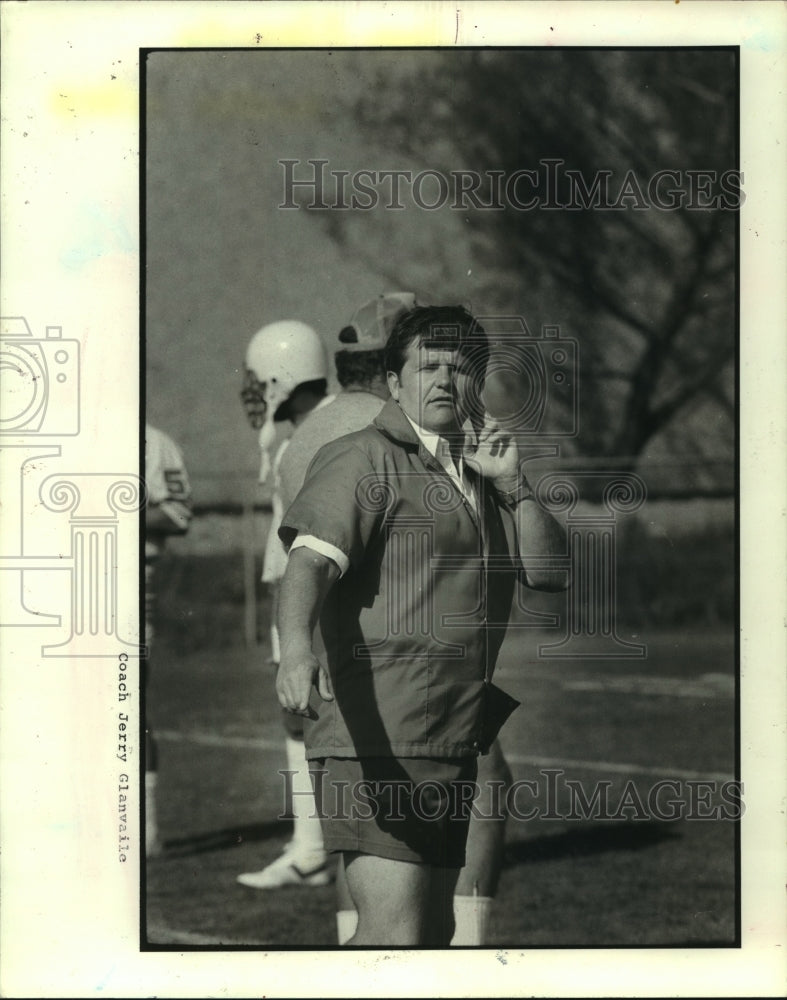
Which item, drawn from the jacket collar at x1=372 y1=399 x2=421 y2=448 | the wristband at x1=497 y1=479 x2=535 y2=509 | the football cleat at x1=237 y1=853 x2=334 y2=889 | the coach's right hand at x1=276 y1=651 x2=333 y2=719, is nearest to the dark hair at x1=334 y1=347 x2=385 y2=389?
the jacket collar at x1=372 y1=399 x2=421 y2=448

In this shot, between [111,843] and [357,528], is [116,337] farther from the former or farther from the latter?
[111,843]

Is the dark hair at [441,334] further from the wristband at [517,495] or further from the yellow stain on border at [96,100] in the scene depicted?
the yellow stain on border at [96,100]

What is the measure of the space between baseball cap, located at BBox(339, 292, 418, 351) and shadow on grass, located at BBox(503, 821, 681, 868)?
5.43 ft

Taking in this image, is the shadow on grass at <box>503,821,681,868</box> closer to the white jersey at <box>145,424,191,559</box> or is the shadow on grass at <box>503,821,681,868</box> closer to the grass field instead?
the grass field

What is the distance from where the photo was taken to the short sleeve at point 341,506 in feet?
23.2

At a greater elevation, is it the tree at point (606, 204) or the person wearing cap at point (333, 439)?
the tree at point (606, 204)

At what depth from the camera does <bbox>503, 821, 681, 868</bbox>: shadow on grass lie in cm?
734

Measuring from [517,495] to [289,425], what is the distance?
78 centimetres

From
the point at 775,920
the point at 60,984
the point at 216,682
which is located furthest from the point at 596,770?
the point at 60,984

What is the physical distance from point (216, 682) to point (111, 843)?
0.60 metres

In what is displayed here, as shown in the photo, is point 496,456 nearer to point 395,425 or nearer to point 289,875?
point 395,425

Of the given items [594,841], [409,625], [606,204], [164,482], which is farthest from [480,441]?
[594,841]

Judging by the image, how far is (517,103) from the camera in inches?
287

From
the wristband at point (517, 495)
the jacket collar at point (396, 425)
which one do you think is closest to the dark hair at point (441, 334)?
the jacket collar at point (396, 425)
